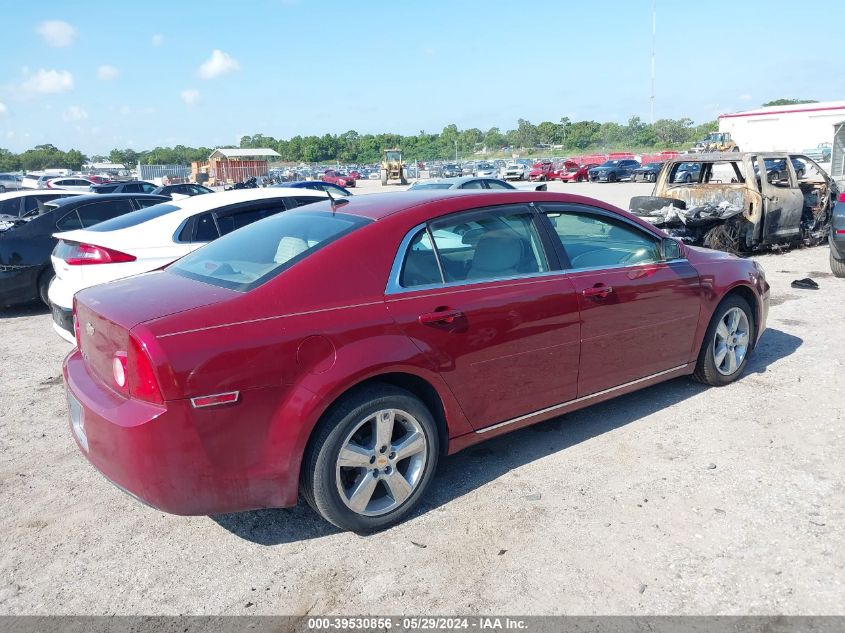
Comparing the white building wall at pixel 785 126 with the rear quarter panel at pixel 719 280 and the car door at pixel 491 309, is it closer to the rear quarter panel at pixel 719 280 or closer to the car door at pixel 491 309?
the rear quarter panel at pixel 719 280

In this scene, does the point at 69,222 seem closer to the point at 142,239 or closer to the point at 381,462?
the point at 142,239

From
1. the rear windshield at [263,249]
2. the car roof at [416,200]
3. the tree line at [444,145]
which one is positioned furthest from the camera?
the tree line at [444,145]

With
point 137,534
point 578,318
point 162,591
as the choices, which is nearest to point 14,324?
point 137,534

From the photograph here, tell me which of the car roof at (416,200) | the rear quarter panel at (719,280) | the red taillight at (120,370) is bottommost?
the rear quarter panel at (719,280)

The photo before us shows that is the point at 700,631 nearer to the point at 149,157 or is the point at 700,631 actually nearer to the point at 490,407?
the point at 490,407

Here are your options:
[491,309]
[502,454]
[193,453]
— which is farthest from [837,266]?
[193,453]

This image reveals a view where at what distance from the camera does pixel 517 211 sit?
4.17m

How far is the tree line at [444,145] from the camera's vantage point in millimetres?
94312

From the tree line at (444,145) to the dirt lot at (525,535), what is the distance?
3480 inches

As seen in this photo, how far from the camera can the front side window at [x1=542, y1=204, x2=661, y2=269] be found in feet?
14.2

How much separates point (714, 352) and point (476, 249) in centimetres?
236

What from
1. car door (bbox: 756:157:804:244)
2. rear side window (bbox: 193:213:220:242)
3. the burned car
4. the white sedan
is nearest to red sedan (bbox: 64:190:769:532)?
the white sedan

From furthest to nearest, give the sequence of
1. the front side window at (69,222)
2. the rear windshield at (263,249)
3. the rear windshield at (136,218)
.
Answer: the front side window at (69,222)
the rear windshield at (136,218)
the rear windshield at (263,249)

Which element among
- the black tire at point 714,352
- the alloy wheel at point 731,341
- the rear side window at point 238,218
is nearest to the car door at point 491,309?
the black tire at point 714,352
